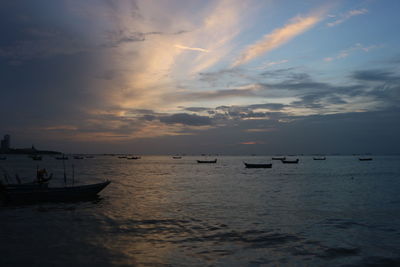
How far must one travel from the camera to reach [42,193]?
87.8 ft

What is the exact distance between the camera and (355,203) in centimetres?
2898

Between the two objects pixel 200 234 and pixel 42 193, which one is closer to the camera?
pixel 200 234

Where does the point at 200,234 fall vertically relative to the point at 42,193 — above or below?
below

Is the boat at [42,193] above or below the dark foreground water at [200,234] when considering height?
above

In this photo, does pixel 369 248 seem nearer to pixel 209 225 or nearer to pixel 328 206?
pixel 209 225

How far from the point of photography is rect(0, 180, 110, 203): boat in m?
26.0

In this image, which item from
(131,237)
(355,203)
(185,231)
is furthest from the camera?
(355,203)

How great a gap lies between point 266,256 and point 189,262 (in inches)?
136

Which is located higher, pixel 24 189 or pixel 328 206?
pixel 24 189

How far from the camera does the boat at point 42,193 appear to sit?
2597 cm

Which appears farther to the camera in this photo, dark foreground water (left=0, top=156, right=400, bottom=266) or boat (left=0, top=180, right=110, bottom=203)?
boat (left=0, top=180, right=110, bottom=203)

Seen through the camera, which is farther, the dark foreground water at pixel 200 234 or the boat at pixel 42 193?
the boat at pixel 42 193

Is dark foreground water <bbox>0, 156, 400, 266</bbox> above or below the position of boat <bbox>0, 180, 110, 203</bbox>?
below

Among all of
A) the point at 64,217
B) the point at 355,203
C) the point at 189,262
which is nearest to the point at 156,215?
the point at 64,217
